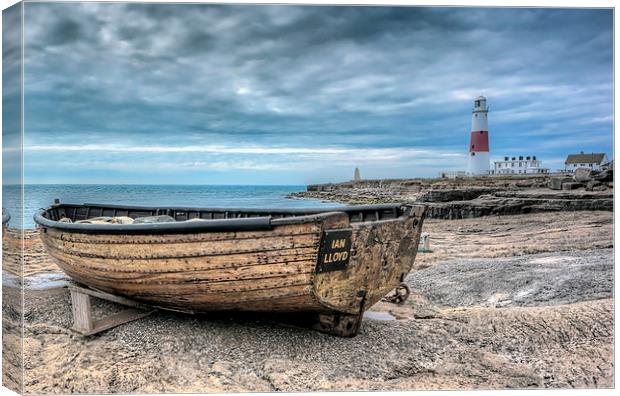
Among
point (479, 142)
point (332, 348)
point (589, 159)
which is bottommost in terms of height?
point (332, 348)

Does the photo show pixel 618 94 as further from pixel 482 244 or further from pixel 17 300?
pixel 482 244

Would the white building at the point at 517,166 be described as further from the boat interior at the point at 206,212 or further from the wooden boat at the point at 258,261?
the wooden boat at the point at 258,261

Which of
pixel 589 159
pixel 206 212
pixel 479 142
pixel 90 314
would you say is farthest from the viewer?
pixel 479 142

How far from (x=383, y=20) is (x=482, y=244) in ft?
27.7

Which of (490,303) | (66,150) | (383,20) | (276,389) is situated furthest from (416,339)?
(66,150)

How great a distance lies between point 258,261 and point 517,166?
35.6 meters

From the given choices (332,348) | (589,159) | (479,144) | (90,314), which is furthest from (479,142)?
(90,314)

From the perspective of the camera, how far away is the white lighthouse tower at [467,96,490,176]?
3425 centimetres

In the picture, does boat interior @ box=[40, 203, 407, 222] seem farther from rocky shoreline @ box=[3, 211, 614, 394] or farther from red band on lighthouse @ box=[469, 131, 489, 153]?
red band on lighthouse @ box=[469, 131, 489, 153]

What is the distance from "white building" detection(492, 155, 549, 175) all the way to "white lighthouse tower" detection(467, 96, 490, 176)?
1.69 meters

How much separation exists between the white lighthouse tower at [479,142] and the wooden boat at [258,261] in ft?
103

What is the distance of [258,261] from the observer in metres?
3.98

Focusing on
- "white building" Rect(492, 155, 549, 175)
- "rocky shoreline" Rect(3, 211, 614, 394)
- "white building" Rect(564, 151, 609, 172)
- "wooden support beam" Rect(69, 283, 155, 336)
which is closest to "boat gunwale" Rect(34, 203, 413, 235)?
"wooden support beam" Rect(69, 283, 155, 336)

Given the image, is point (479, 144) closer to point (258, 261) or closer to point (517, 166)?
point (517, 166)
